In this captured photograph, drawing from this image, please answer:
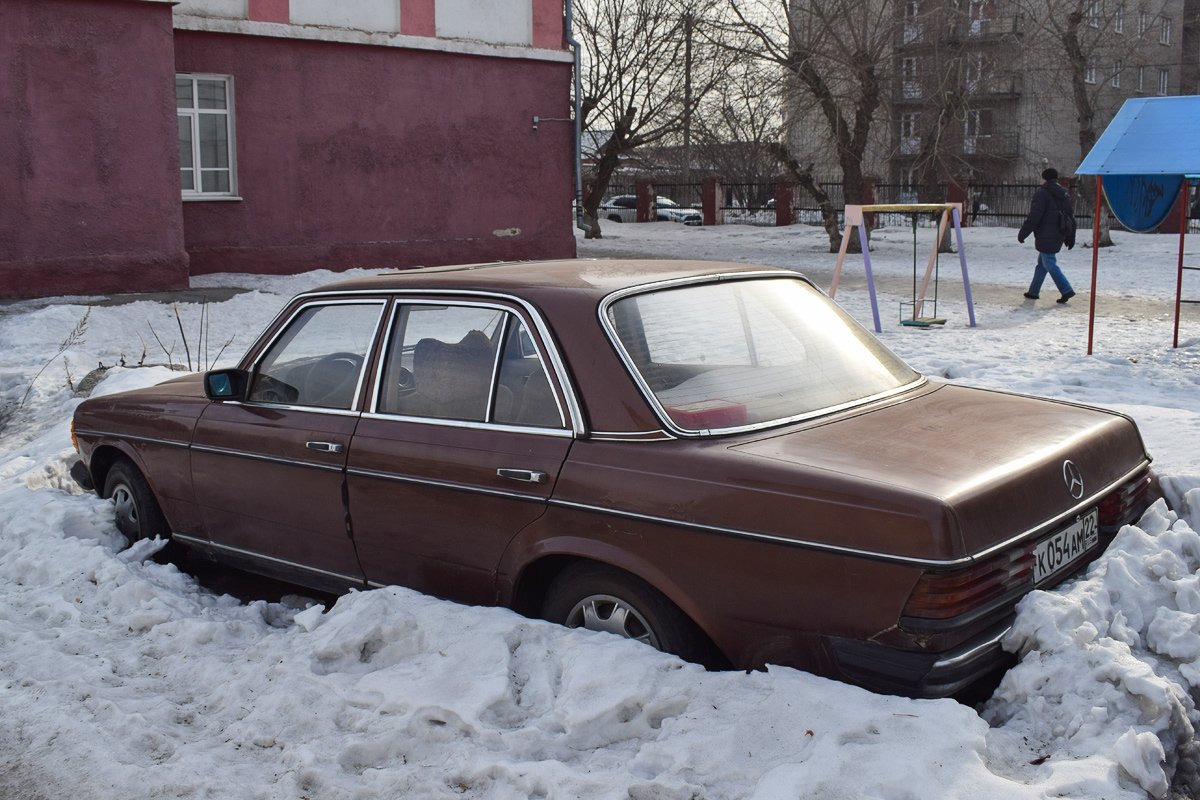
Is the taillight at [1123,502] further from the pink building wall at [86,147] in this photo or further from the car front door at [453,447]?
the pink building wall at [86,147]

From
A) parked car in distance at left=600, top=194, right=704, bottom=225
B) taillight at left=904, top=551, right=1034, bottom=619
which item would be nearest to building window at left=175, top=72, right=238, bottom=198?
taillight at left=904, top=551, right=1034, bottom=619

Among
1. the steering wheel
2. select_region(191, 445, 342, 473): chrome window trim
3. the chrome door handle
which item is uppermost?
the steering wheel

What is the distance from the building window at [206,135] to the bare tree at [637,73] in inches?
533

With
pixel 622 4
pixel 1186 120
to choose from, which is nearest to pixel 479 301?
pixel 1186 120

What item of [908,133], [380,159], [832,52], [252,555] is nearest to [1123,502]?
[252,555]

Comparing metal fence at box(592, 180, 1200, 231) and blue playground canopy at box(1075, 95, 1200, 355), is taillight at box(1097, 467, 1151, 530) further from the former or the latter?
metal fence at box(592, 180, 1200, 231)

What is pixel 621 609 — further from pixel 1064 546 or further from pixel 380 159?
pixel 380 159

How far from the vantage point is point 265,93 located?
628 inches

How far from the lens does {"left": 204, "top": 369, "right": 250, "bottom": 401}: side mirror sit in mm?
4406

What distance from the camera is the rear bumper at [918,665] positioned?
2.72m

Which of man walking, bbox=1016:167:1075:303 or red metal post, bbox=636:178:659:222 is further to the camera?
red metal post, bbox=636:178:659:222

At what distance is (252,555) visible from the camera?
4422 mm

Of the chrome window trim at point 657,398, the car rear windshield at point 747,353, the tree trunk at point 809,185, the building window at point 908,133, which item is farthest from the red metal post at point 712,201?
the chrome window trim at point 657,398

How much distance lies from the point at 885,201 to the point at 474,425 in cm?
3432
